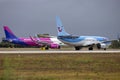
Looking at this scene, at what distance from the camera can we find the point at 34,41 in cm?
10350

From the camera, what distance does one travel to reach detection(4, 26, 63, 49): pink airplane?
9806cm

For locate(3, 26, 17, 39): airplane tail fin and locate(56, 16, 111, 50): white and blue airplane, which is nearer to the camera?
locate(56, 16, 111, 50): white and blue airplane

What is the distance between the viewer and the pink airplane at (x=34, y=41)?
98.1 m

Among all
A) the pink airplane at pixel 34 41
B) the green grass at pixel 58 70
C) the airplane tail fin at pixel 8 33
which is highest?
the airplane tail fin at pixel 8 33

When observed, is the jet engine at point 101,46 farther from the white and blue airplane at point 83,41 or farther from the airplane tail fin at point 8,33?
the airplane tail fin at point 8,33

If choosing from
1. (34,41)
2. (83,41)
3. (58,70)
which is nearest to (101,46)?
(83,41)

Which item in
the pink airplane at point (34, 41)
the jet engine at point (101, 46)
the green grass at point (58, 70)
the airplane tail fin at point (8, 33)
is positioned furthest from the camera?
the airplane tail fin at point (8, 33)

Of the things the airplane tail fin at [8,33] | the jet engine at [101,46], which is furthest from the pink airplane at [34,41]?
the jet engine at [101,46]

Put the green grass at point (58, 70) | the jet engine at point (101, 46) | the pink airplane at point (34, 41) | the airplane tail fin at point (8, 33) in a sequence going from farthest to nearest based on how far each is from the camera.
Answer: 1. the airplane tail fin at point (8, 33)
2. the pink airplane at point (34, 41)
3. the jet engine at point (101, 46)
4. the green grass at point (58, 70)

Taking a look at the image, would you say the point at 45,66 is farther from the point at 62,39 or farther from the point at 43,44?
the point at 43,44

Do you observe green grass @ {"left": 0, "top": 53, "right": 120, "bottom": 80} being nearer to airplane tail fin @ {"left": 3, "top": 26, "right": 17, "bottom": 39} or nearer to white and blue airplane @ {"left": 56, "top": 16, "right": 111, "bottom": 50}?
white and blue airplane @ {"left": 56, "top": 16, "right": 111, "bottom": 50}

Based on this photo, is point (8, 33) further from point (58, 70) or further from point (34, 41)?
point (58, 70)

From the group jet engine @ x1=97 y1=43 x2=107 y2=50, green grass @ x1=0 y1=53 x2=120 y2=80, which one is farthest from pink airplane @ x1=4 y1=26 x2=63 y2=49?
green grass @ x1=0 y1=53 x2=120 y2=80

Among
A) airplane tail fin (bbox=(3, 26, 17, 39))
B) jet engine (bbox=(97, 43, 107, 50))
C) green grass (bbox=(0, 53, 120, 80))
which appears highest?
airplane tail fin (bbox=(3, 26, 17, 39))
